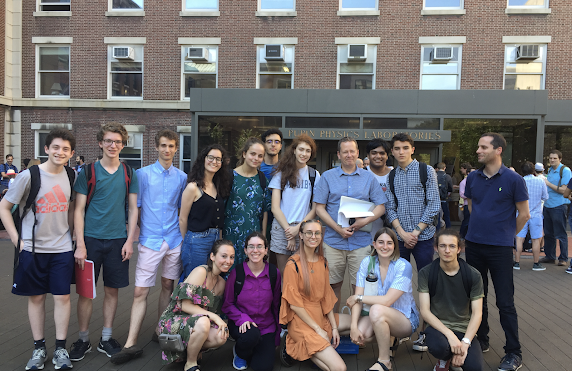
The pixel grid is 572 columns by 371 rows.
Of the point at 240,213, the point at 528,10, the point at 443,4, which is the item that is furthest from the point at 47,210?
the point at 528,10

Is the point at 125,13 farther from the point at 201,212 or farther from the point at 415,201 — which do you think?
the point at 415,201

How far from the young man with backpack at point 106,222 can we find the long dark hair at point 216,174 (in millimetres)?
568

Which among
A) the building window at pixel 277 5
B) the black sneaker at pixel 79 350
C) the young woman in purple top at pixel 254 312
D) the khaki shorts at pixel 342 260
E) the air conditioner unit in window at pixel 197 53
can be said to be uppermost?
the building window at pixel 277 5

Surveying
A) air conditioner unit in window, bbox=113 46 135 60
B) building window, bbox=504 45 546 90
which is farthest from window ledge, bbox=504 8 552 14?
air conditioner unit in window, bbox=113 46 135 60

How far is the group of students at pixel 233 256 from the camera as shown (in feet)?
11.6

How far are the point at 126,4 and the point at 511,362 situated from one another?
16.8 meters

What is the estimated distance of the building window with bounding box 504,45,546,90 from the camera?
574 inches

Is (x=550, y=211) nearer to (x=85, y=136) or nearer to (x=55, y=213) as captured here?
(x=55, y=213)

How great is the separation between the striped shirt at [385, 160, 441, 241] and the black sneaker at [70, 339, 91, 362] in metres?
3.17

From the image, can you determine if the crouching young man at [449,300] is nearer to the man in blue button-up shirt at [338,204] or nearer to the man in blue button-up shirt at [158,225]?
the man in blue button-up shirt at [338,204]

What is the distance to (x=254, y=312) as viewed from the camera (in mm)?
3797

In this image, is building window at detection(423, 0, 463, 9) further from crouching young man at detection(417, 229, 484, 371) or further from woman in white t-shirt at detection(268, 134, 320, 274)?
crouching young man at detection(417, 229, 484, 371)

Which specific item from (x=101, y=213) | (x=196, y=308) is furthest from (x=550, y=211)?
(x=101, y=213)

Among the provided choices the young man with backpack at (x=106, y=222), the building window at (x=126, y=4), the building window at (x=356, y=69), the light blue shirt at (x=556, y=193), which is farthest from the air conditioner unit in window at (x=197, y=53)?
the young man with backpack at (x=106, y=222)
